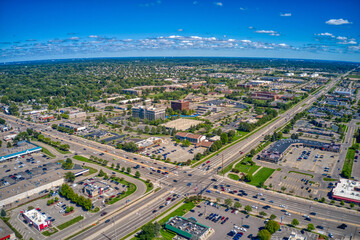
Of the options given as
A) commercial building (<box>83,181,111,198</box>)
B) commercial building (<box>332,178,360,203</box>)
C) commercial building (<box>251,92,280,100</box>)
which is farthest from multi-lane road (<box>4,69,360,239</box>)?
commercial building (<box>251,92,280,100</box>)

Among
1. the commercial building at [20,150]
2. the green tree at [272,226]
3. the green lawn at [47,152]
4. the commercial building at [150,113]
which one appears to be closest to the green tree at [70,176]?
the green lawn at [47,152]

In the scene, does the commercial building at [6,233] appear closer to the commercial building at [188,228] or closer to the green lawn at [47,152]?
the commercial building at [188,228]

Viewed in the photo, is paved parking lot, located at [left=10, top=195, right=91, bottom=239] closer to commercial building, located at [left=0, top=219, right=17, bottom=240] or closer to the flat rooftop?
commercial building, located at [left=0, top=219, right=17, bottom=240]

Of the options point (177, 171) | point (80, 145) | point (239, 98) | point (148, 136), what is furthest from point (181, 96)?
point (177, 171)

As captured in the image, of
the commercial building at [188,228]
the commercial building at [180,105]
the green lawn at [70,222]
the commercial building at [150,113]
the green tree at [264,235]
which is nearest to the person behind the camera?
the green tree at [264,235]

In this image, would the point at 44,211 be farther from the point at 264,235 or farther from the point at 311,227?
the point at 311,227
